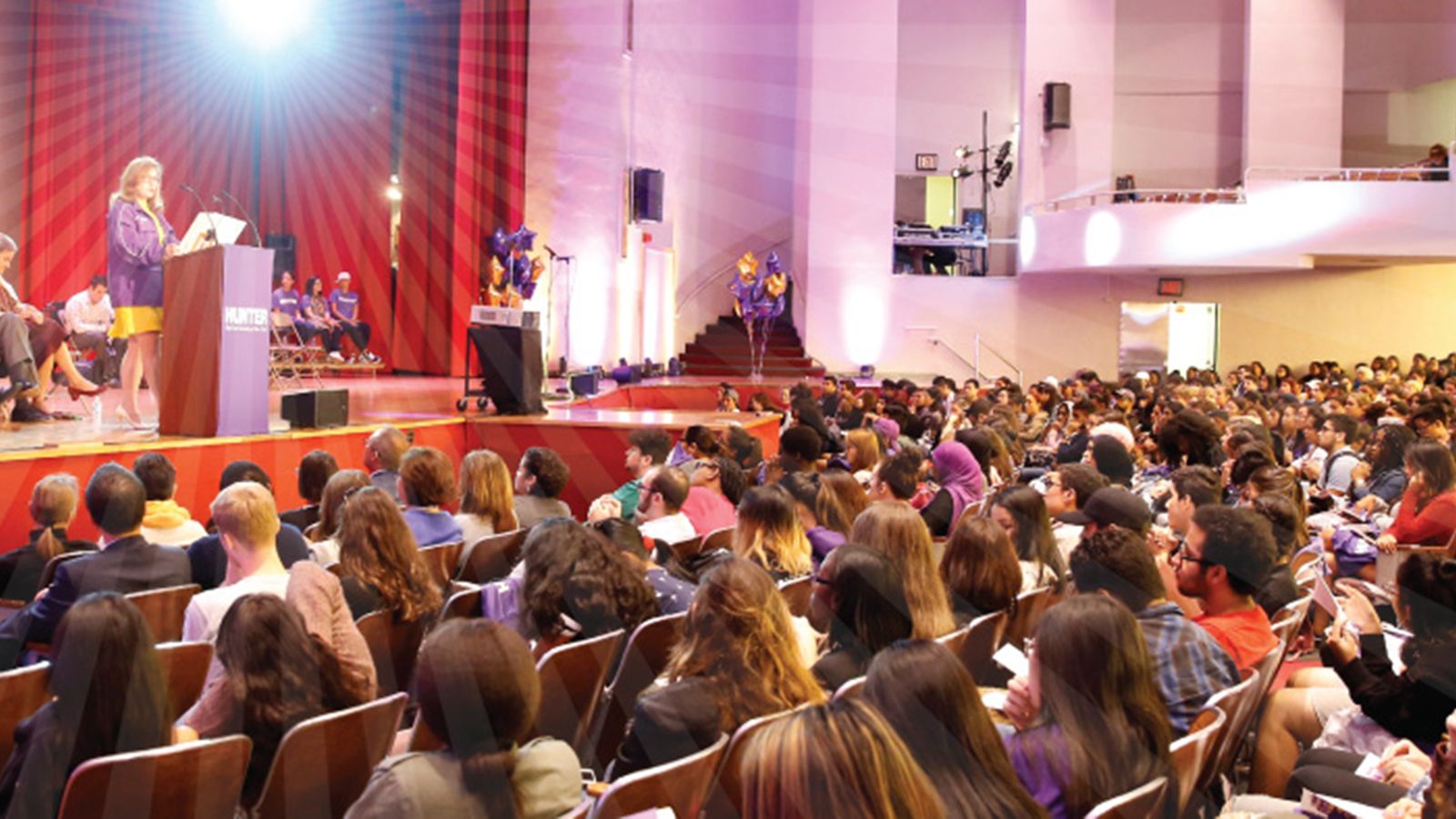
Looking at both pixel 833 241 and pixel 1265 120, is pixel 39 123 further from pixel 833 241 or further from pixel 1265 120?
pixel 1265 120

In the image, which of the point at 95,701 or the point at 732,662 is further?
the point at 732,662

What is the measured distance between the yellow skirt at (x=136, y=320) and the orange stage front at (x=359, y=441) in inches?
21.0

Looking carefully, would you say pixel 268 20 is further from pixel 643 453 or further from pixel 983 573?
pixel 983 573

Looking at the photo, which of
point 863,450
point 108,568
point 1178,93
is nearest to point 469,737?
point 108,568

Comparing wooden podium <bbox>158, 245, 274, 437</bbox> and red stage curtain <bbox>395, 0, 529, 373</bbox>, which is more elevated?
red stage curtain <bbox>395, 0, 529, 373</bbox>

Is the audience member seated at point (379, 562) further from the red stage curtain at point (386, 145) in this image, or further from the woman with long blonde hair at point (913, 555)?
the red stage curtain at point (386, 145)

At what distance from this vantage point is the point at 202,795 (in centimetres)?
235

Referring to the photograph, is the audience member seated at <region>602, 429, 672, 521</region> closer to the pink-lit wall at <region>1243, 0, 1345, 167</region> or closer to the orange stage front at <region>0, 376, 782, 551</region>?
the orange stage front at <region>0, 376, 782, 551</region>

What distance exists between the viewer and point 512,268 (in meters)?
13.0

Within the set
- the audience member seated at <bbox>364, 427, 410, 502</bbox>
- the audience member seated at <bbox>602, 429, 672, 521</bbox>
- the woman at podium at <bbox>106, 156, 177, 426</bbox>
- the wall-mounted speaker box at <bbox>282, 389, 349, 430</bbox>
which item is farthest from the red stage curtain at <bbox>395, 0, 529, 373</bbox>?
the audience member seated at <bbox>364, 427, 410, 502</bbox>

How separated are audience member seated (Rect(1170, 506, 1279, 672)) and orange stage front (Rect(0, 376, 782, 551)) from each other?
4.80 m

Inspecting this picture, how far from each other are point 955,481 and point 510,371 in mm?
4138

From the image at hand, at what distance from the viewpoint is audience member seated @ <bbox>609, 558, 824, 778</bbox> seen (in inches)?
105

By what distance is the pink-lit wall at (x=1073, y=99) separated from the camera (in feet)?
65.4
